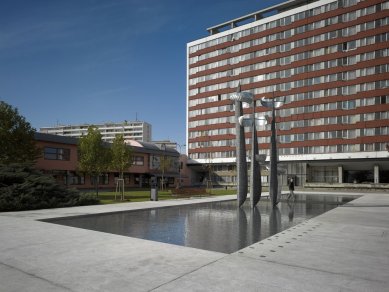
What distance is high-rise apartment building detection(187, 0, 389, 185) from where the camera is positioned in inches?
2594

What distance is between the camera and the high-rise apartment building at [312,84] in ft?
216

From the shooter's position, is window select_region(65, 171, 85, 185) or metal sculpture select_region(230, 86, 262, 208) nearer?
metal sculpture select_region(230, 86, 262, 208)

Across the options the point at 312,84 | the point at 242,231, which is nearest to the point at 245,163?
the point at 242,231

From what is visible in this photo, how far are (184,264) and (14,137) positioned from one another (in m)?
30.5

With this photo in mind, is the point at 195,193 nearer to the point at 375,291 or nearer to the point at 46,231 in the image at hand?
the point at 46,231

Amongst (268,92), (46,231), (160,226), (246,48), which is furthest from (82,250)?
(246,48)

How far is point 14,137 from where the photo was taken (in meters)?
32.8

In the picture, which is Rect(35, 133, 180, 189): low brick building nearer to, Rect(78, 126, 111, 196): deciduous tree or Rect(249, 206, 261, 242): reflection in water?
Rect(78, 126, 111, 196): deciduous tree

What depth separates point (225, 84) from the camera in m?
87.1

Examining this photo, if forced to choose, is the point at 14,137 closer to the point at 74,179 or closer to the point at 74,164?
Result: the point at 74,164

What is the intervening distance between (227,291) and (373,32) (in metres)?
72.4

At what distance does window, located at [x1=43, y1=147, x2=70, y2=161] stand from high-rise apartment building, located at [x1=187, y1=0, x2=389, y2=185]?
130 ft

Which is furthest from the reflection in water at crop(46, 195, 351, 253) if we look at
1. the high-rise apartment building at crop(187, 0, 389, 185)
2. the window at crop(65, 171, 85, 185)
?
the high-rise apartment building at crop(187, 0, 389, 185)

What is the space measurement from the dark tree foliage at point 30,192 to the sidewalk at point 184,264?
8629mm
